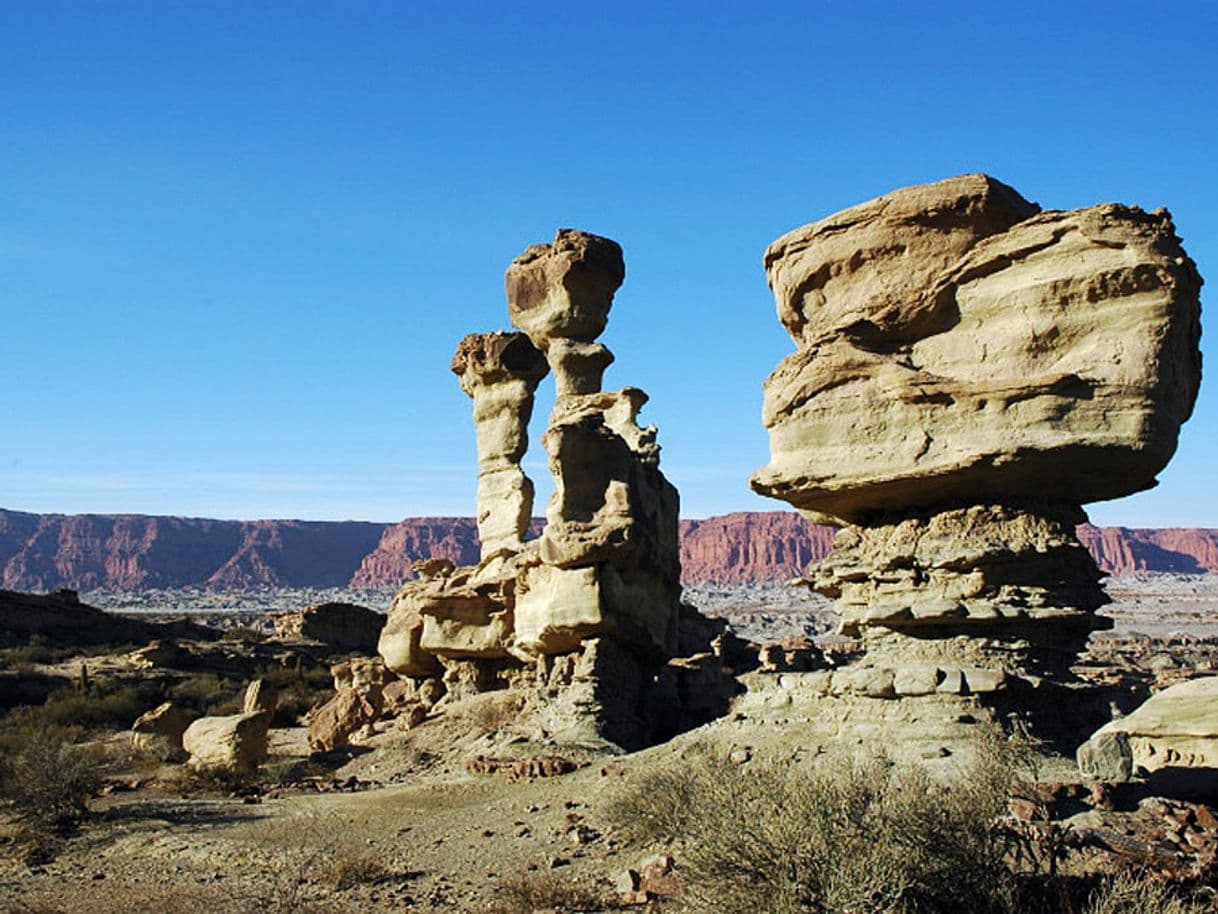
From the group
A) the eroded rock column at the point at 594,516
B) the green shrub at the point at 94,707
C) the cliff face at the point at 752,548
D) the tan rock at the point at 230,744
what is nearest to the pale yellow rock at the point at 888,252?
the eroded rock column at the point at 594,516

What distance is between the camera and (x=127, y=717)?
24.4 m

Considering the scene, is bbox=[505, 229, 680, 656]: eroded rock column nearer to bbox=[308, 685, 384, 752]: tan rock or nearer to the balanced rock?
bbox=[308, 685, 384, 752]: tan rock

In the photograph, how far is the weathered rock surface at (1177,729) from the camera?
1032 cm

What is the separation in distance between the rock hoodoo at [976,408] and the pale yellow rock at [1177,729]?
3.69 ft

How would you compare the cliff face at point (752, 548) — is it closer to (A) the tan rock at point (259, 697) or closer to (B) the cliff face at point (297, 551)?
(B) the cliff face at point (297, 551)

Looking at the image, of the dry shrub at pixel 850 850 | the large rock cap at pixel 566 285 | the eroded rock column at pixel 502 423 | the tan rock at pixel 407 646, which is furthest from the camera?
the eroded rock column at pixel 502 423

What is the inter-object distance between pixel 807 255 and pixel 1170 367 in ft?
12.6

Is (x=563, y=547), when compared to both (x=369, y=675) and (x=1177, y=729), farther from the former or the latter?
(x=369, y=675)

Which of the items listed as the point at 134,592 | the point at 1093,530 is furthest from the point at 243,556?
the point at 1093,530

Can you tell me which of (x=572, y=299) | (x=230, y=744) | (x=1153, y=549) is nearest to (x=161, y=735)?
(x=230, y=744)

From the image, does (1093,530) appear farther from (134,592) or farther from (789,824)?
(789,824)

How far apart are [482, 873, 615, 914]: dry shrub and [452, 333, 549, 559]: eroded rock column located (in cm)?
1298

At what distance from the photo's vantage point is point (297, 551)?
565 ft

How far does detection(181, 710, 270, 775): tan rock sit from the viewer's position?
15.9 m
